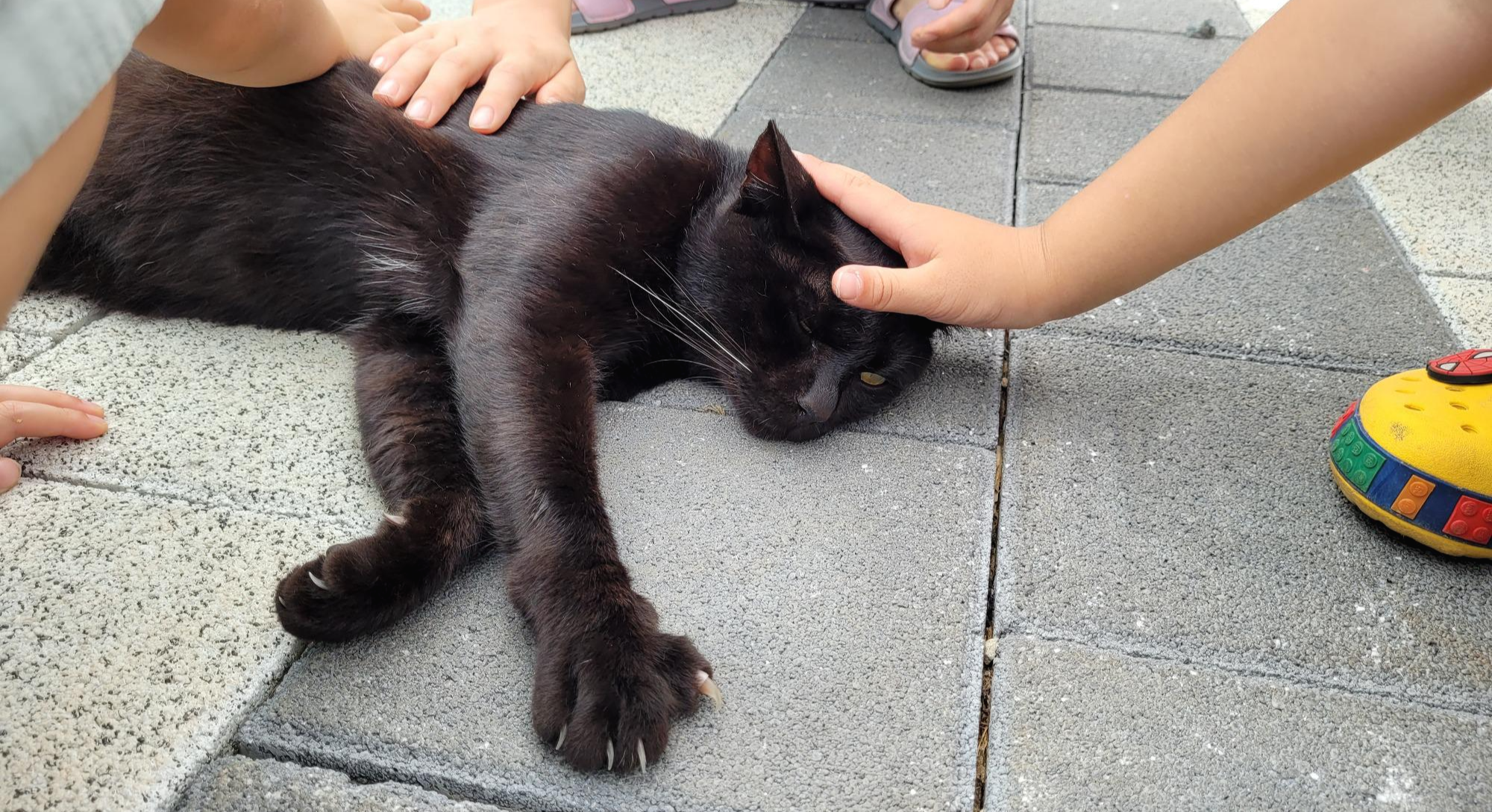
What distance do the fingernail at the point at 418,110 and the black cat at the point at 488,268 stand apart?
0.07 feet

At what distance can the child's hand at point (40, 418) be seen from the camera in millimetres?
1090

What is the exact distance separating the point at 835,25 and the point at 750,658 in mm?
2540

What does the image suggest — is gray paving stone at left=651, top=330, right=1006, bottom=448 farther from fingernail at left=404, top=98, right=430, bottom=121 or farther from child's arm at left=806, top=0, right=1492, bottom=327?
fingernail at left=404, top=98, right=430, bottom=121

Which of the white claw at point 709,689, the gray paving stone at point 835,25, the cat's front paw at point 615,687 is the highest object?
the cat's front paw at point 615,687

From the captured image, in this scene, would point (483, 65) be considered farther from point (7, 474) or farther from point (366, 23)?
point (7, 474)

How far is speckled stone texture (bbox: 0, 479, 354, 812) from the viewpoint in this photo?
0.80 m

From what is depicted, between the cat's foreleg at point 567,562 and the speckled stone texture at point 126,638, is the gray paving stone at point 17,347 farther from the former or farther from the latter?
the cat's foreleg at point 567,562

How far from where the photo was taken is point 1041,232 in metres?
1.26

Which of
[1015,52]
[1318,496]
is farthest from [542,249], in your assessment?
[1015,52]

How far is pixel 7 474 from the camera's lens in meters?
1.07

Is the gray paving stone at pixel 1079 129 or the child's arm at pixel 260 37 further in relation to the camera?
the gray paving stone at pixel 1079 129

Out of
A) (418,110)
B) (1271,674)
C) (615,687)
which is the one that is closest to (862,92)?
(418,110)

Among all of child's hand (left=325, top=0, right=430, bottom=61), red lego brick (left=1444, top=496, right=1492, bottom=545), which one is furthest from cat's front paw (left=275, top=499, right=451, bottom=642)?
red lego brick (left=1444, top=496, right=1492, bottom=545)

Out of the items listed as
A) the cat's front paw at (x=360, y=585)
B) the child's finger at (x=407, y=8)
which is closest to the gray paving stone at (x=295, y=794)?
the cat's front paw at (x=360, y=585)
